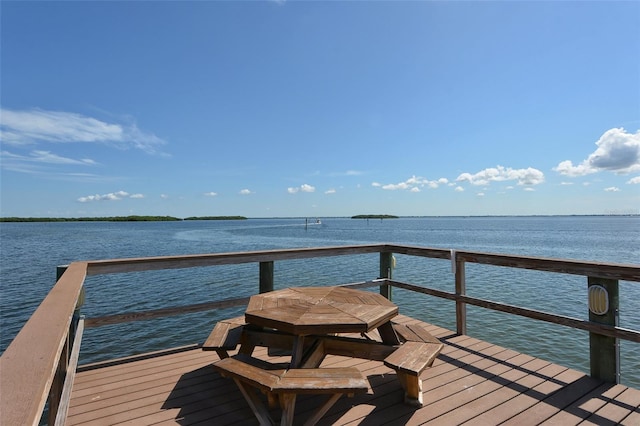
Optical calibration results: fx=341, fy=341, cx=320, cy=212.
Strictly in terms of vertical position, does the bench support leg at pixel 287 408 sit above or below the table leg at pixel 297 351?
below

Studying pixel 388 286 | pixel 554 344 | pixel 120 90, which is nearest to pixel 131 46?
pixel 120 90

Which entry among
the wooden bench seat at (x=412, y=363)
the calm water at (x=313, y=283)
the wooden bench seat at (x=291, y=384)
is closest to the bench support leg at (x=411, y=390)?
the wooden bench seat at (x=412, y=363)

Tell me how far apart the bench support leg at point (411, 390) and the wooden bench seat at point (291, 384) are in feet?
1.83

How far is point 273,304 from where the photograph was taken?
3119 mm

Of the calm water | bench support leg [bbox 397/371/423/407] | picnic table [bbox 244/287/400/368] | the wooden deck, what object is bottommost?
the calm water

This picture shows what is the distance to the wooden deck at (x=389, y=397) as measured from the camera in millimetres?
2477

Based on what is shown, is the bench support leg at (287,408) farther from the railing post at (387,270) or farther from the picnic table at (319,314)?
the railing post at (387,270)

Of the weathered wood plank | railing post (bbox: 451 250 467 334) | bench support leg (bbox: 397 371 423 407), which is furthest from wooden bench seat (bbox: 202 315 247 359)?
railing post (bbox: 451 250 467 334)

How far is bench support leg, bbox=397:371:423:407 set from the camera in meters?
2.59

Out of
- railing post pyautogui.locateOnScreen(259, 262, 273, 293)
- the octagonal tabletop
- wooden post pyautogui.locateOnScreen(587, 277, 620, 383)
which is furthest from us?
railing post pyautogui.locateOnScreen(259, 262, 273, 293)

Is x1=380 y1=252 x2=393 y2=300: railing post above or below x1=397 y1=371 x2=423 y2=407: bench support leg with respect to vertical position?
above

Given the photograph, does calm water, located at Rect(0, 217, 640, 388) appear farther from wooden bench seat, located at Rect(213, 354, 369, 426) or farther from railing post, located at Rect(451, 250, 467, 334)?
wooden bench seat, located at Rect(213, 354, 369, 426)

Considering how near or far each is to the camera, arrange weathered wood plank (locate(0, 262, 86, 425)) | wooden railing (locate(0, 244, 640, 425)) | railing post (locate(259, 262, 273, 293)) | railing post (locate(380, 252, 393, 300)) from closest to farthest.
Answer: weathered wood plank (locate(0, 262, 86, 425))
wooden railing (locate(0, 244, 640, 425))
railing post (locate(259, 262, 273, 293))
railing post (locate(380, 252, 393, 300))

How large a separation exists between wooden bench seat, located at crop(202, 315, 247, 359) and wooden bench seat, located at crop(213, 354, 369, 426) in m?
0.36
